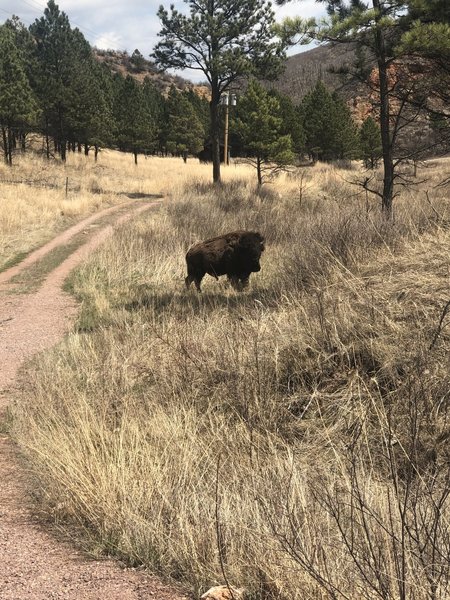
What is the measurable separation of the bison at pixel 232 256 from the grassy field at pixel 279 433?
955 millimetres

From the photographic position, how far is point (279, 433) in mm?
3615

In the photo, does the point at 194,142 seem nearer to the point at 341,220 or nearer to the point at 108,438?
the point at 341,220

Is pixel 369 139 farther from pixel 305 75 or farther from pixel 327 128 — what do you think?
pixel 305 75

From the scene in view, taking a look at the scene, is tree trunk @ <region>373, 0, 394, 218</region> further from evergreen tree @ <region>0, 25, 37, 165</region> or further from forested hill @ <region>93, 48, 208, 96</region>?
forested hill @ <region>93, 48, 208, 96</region>

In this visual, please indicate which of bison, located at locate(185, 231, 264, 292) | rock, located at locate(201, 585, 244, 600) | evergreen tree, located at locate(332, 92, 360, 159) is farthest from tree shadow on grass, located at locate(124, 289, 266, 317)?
evergreen tree, located at locate(332, 92, 360, 159)

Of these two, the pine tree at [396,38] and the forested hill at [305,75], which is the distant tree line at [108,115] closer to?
the pine tree at [396,38]

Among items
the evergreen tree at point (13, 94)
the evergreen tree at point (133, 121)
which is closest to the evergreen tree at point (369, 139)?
the evergreen tree at point (133, 121)

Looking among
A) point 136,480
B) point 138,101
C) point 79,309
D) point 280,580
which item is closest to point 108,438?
point 136,480

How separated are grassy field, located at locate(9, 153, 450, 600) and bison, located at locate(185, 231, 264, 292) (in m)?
0.95

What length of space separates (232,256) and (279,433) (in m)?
4.60

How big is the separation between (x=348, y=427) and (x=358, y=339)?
3.28ft

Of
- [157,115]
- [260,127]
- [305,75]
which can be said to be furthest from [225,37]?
[305,75]

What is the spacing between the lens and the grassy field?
6.92 ft

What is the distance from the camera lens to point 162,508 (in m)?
2.68
